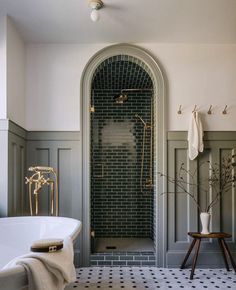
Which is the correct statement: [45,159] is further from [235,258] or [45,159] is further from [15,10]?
[235,258]

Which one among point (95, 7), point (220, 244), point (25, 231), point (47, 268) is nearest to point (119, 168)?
point (220, 244)

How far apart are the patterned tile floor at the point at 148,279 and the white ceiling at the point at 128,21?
2.65 meters

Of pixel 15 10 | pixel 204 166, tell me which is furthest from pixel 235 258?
pixel 15 10

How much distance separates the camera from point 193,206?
4.20 metres

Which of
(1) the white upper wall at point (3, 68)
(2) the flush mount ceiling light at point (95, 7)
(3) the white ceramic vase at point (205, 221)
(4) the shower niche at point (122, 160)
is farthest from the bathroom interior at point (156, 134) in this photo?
(4) the shower niche at point (122, 160)

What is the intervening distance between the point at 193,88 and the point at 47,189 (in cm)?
212

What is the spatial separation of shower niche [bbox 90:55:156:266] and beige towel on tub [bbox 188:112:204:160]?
1160 mm

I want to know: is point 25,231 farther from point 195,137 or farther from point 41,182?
point 195,137

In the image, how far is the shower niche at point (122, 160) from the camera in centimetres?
536

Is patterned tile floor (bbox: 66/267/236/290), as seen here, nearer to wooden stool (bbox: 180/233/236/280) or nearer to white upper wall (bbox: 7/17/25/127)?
wooden stool (bbox: 180/233/236/280)

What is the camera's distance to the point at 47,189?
13.9 feet

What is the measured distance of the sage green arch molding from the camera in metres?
4.17

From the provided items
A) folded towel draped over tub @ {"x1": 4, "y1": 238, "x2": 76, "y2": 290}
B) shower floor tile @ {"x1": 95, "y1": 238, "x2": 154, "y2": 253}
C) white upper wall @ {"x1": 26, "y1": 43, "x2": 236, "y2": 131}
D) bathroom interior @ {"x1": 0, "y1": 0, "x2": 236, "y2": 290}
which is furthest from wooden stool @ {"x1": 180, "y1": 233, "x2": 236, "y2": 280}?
folded towel draped over tub @ {"x1": 4, "y1": 238, "x2": 76, "y2": 290}

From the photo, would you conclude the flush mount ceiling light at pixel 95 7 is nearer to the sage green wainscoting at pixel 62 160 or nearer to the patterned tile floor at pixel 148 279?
the sage green wainscoting at pixel 62 160
